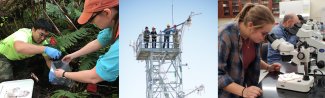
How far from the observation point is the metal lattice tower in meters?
1.66

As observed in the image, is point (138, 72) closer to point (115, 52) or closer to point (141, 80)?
point (141, 80)

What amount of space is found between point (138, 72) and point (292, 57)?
1.21 m

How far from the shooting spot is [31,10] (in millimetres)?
2107

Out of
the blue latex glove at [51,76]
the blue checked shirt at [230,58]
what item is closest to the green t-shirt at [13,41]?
the blue latex glove at [51,76]

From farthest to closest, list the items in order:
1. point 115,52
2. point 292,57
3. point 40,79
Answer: point 292,57 < point 40,79 < point 115,52

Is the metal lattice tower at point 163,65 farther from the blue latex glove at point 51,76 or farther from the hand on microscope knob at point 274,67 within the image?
the hand on microscope knob at point 274,67

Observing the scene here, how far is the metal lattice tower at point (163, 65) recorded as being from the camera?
1656 millimetres

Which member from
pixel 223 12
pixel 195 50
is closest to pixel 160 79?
pixel 195 50

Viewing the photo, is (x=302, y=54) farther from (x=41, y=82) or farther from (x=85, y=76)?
(x=41, y=82)

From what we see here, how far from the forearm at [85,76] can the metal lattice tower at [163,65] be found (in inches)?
13.8

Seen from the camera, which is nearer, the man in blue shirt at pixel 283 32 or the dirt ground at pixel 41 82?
the dirt ground at pixel 41 82

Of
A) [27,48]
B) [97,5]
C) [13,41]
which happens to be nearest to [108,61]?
→ [97,5]

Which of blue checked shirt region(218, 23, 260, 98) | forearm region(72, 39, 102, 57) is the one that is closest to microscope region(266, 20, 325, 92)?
blue checked shirt region(218, 23, 260, 98)

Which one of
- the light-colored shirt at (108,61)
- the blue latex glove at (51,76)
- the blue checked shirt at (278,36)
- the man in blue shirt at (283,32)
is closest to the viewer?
the light-colored shirt at (108,61)
